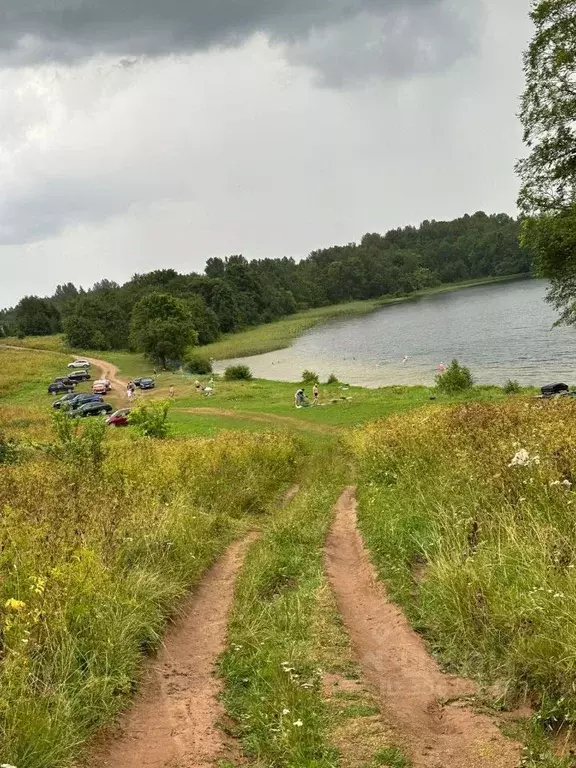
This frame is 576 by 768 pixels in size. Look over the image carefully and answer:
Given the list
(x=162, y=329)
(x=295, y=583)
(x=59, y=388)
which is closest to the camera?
(x=295, y=583)

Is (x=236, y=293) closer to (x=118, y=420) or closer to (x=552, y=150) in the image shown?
(x=118, y=420)

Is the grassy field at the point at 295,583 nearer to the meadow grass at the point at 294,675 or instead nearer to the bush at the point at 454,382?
the meadow grass at the point at 294,675

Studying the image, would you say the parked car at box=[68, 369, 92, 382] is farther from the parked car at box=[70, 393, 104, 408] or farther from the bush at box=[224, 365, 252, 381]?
the parked car at box=[70, 393, 104, 408]

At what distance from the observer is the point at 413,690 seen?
5.74 meters

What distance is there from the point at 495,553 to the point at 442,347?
229 ft

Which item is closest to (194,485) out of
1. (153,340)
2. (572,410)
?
(572,410)

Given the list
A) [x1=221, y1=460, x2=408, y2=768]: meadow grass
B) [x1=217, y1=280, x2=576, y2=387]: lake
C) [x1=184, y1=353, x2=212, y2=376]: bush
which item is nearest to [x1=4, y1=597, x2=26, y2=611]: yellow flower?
[x1=221, y1=460, x2=408, y2=768]: meadow grass

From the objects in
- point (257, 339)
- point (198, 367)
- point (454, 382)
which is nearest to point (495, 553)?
point (454, 382)

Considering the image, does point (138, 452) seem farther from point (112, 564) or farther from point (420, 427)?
point (112, 564)

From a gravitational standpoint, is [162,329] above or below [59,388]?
→ above

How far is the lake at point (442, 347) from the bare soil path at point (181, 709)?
141 feet

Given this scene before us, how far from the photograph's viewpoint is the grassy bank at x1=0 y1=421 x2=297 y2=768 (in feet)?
16.4

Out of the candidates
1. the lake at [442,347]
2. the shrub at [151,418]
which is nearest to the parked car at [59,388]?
the lake at [442,347]

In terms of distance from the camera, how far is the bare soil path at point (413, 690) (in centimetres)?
466
